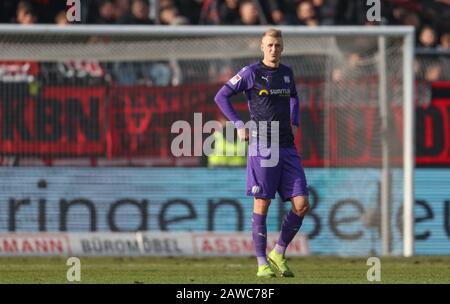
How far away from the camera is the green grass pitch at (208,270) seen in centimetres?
1093

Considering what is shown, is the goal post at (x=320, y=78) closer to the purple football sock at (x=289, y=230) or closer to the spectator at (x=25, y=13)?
the spectator at (x=25, y=13)

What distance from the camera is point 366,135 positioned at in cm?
1577

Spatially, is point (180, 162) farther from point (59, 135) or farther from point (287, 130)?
point (287, 130)

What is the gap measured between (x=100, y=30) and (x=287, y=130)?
498 centimetres

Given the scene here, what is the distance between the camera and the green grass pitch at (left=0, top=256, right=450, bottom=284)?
35.9 ft

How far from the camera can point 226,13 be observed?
55.5 feet

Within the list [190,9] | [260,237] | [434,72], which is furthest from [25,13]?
[260,237]

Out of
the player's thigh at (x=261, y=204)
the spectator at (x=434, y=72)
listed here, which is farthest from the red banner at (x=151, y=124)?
the player's thigh at (x=261, y=204)

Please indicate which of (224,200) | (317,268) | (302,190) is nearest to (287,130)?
(302,190)

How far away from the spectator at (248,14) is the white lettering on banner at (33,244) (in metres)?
3.65

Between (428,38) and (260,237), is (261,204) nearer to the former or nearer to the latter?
(260,237)

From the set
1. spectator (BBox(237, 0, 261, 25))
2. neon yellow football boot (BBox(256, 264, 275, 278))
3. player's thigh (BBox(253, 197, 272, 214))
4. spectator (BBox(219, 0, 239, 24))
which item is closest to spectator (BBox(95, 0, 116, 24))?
spectator (BBox(219, 0, 239, 24))

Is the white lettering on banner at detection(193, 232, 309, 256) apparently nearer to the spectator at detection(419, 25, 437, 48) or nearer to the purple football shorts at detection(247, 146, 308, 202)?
the spectator at detection(419, 25, 437, 48)

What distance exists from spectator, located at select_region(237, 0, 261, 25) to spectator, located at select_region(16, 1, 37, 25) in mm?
2703
